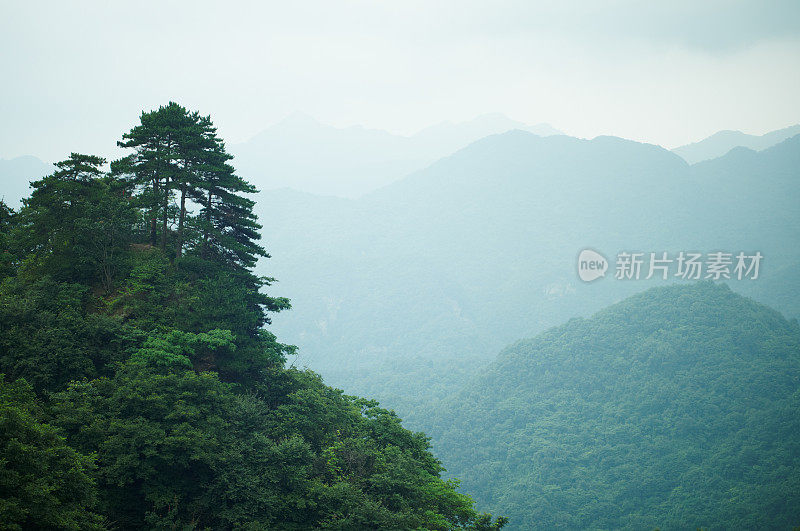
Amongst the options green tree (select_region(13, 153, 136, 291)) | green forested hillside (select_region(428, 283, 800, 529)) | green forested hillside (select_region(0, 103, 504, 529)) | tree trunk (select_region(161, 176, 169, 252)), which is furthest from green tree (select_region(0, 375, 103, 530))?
green forested hillside (select_region(428, 283, 800, 529))

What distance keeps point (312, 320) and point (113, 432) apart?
175 metres

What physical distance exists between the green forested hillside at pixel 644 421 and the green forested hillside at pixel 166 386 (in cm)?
5762

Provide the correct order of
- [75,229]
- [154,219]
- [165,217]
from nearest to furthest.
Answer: [75,229], [165,217], [154,219]

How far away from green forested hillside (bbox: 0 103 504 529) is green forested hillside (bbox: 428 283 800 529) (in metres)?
57.6

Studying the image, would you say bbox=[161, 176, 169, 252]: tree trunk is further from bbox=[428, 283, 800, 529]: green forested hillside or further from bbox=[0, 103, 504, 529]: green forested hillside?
bbox=[428, 283, 800, 529]: green forested hillside

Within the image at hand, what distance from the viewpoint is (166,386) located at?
15.5 metres

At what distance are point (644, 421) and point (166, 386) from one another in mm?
87967

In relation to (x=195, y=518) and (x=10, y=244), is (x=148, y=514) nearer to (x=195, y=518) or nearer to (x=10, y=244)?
(x=195, y=518)

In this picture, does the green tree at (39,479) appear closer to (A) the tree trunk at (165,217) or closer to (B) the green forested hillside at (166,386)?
(B) the green forested hillside at (166,386)

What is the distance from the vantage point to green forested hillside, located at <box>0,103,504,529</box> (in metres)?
13.3

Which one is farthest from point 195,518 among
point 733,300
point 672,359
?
point 733,300

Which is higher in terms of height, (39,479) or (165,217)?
(165,217)

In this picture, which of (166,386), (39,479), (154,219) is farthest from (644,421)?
(39,479)

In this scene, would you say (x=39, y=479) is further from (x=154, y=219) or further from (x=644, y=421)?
(x=644, y=421)
